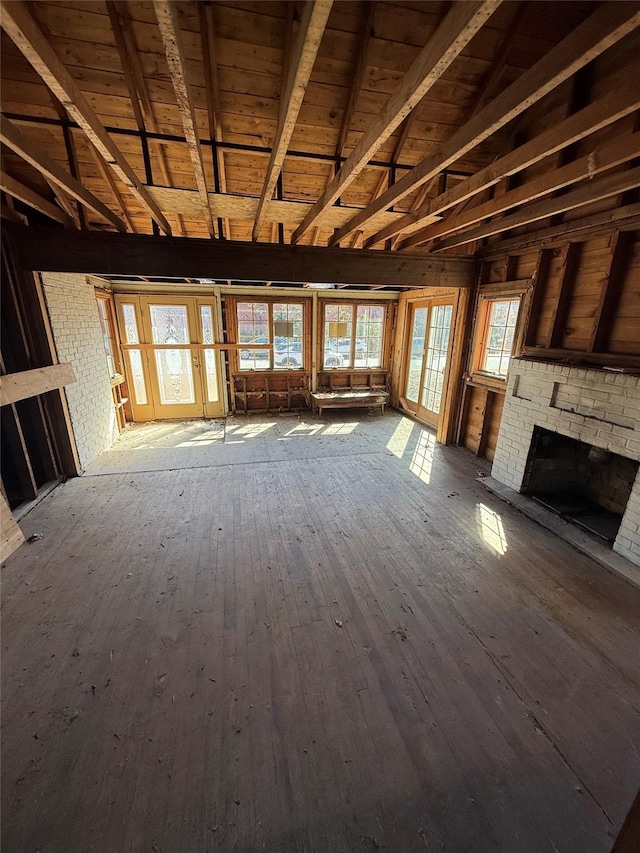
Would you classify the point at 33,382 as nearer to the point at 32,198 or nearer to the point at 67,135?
the point at 32,198

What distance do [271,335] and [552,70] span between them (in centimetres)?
604

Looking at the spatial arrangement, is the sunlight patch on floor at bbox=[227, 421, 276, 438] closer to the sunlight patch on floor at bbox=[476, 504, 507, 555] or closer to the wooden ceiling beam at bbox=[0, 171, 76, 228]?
the wooden ceiling beam at bbox=[0, 171, 76, 228]

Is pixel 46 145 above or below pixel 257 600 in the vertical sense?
above

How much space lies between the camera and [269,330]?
7031 millimetres

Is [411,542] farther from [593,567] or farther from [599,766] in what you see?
[599,766]

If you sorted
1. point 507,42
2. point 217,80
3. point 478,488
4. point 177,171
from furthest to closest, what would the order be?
point 478,488 → point 177,171 → point 217,80 → point 507,42

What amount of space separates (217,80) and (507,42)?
5.89 ft

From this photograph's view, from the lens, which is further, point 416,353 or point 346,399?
point 346,399

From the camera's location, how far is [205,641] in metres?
2.16

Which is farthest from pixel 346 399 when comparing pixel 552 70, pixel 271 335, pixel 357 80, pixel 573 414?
pixel 552 70

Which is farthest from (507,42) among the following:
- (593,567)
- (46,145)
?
(593,567)

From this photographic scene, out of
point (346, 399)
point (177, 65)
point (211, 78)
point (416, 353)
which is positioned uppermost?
point (211, 78)

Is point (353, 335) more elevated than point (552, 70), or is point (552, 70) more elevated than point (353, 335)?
point (552, 70)

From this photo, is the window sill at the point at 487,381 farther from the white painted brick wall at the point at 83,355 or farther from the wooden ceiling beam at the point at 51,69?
the white painted brick wall at the point at 83,355
